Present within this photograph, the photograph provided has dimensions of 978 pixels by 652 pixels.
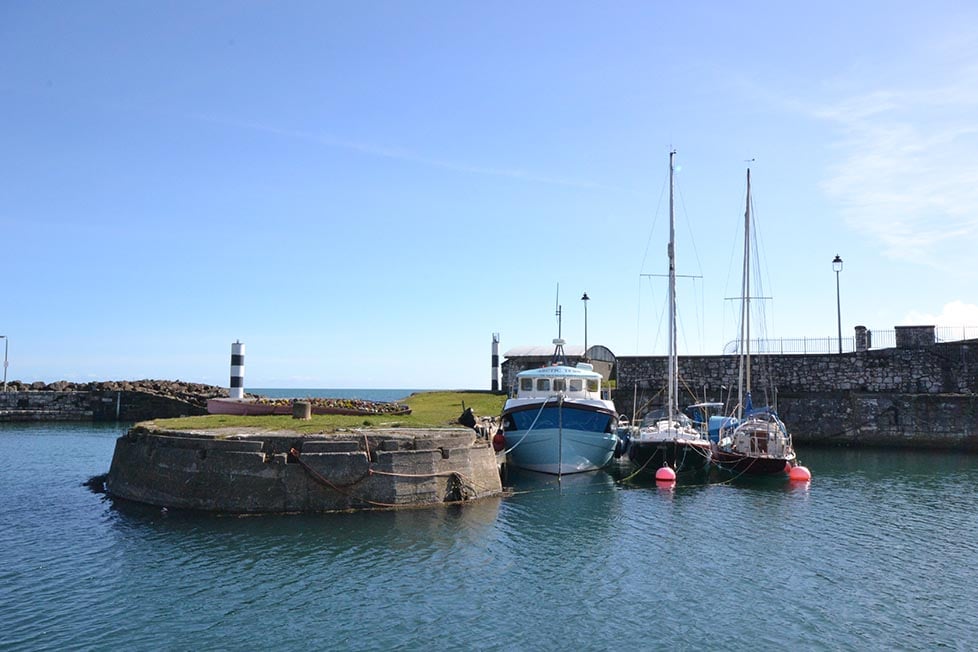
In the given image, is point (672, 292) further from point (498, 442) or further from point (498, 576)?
point (498, 576)

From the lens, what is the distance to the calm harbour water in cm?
1176

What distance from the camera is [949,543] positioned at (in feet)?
60.0

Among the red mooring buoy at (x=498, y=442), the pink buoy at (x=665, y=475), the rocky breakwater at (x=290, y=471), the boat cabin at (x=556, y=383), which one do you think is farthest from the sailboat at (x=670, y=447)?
the rocky breakwater at (x=290, y=471)

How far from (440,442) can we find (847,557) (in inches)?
423

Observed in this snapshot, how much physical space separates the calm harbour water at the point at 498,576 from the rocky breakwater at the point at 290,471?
1.79ft

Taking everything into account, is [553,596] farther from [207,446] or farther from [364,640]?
[207,446]

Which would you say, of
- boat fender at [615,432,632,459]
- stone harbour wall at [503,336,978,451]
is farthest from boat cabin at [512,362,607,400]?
stone harbour wall at [503,336,978,451]

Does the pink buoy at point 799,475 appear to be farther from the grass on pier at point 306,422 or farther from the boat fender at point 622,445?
the grass on pier at point 306,422

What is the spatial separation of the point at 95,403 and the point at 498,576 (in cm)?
5035

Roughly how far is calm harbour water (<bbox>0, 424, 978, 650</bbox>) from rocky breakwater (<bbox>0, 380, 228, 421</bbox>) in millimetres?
31661

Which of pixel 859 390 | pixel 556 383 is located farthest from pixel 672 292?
pixel 859 390

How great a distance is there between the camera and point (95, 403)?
55.2 m

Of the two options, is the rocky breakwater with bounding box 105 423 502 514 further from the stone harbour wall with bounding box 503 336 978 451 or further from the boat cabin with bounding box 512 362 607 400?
the stone harbour wall with bounding box 503 336 978 451

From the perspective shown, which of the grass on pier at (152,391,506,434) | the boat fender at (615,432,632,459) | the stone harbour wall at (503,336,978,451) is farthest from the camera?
the stone harbour wall at (503,336,978,451)
